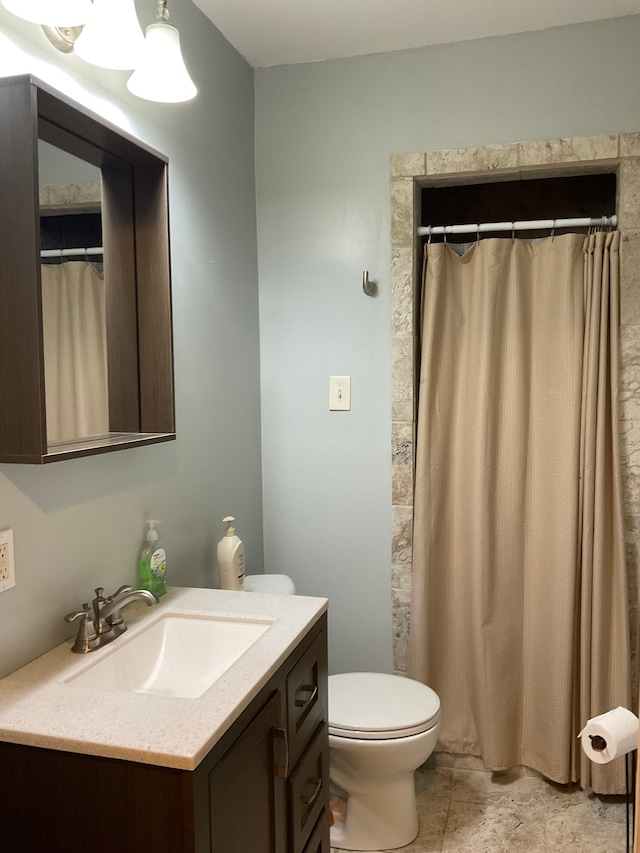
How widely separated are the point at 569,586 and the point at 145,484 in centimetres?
149

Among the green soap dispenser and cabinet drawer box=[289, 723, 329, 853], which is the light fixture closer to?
the green soap dispenser

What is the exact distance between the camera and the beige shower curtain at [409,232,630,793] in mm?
2438

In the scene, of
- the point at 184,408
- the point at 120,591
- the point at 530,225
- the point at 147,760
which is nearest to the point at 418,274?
the point at 530,225

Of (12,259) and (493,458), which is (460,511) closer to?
(493,458)

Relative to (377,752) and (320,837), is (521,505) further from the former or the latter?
(320,837)

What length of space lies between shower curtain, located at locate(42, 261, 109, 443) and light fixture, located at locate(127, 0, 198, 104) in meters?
0.43

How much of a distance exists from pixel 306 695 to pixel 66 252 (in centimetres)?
116

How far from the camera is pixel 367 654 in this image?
273 cm

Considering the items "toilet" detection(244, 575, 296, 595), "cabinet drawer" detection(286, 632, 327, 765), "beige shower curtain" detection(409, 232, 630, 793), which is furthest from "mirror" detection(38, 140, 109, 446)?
"beige shower curtain" detection(409, 232, 630, 793)

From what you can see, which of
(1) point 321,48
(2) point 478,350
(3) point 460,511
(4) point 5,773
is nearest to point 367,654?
(3) point 460,511

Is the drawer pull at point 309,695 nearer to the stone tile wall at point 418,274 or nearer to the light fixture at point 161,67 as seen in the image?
the stone tile wall at point 418,274

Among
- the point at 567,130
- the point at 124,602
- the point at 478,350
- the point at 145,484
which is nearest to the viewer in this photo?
the point at 124,602

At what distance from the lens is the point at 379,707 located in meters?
2.22

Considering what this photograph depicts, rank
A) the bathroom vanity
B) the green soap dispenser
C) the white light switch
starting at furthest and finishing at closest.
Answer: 1. the white light switch
2. the green soap dispenser
3. the bathroom vanity
